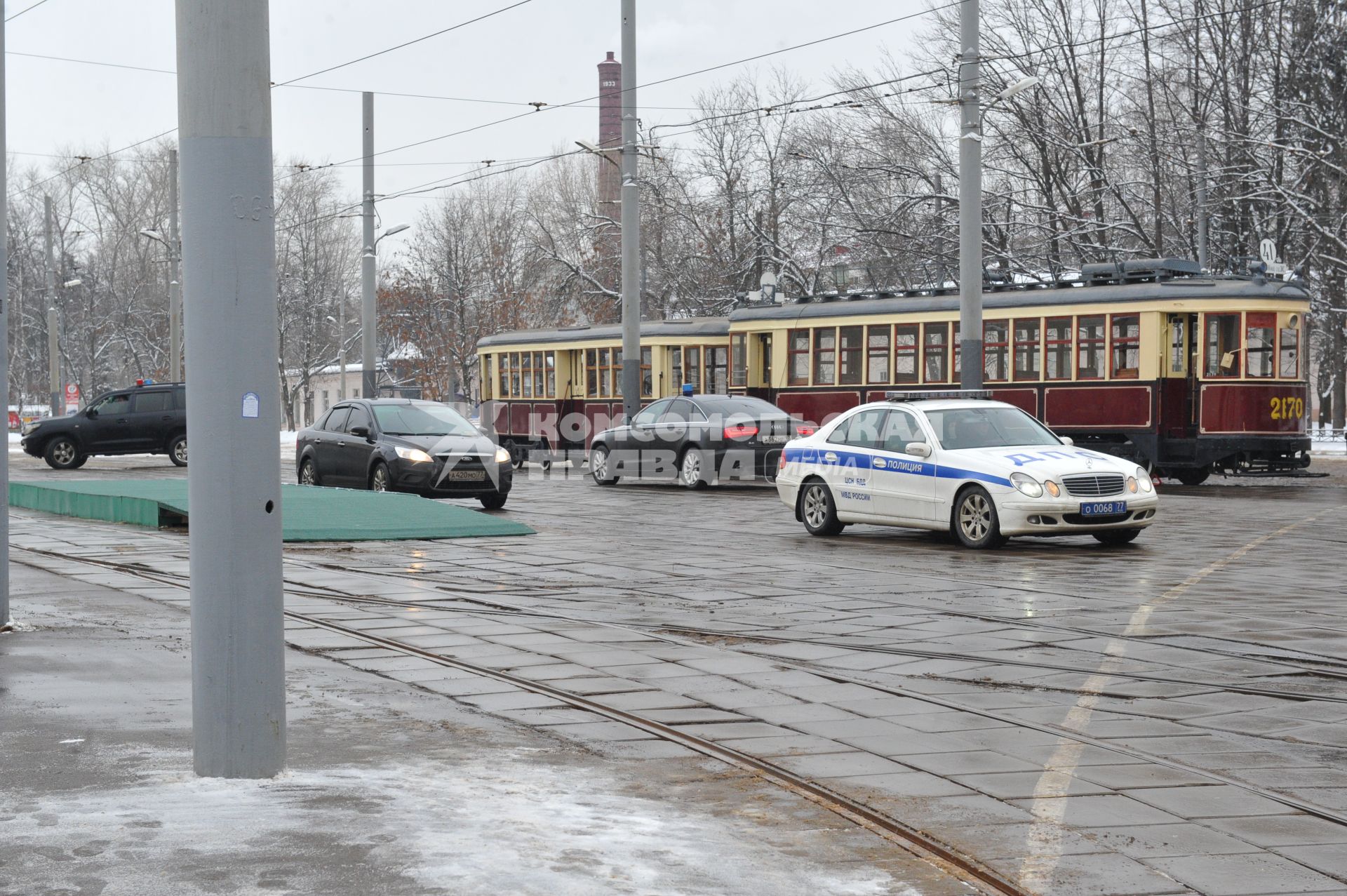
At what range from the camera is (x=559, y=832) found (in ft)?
16.5

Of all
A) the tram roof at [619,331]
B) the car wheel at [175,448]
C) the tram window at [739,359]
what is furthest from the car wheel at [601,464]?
the car wheel at [175,448]

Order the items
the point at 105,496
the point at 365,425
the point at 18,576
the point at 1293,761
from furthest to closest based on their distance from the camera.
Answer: the point at 365,425
the point at 105,496
the point at 18,576
the point at 1293,761

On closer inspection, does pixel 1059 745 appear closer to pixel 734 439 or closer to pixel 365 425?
pixel 365 425

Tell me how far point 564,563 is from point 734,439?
37.2 ft

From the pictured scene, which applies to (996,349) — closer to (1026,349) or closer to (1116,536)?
(1026,349)

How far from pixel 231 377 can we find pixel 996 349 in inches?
902

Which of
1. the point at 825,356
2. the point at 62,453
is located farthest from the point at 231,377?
the point at 62,453

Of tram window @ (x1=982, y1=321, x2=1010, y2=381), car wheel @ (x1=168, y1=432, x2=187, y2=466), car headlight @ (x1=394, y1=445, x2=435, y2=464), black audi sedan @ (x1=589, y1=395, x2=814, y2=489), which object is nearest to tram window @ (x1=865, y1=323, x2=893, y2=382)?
tram window @ (x1=982, y1=321, x2=1010, y2=381)

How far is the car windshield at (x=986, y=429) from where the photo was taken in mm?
16141

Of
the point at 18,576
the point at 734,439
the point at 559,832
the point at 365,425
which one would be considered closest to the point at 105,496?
the point at 365,425

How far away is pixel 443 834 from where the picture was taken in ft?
16.2

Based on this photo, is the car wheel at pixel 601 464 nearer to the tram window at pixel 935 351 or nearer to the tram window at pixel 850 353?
the tram window at pixel 850 353

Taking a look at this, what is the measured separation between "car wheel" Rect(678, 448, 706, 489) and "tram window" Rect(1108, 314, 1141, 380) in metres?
6.48

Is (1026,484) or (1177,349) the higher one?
(1177,349)
